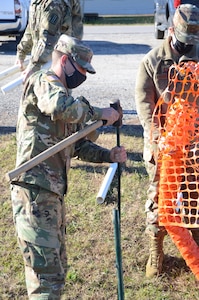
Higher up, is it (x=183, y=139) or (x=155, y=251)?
(x=183, y=139)

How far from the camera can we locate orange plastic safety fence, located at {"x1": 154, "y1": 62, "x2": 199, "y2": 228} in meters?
4.11

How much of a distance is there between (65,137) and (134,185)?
272 cm

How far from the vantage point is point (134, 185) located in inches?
241

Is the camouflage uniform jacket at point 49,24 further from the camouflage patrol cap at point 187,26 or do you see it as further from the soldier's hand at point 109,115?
the soldier's hand at point 109,115

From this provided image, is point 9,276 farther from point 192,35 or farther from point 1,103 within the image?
point 1,103

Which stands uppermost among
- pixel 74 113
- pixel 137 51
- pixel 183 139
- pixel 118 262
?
pixel 74 113

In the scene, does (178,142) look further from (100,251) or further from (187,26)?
(100,251)

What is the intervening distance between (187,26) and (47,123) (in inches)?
53.4

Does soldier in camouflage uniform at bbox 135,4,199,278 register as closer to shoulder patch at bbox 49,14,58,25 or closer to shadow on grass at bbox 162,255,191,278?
shadow on grass at bbox 162,255,191,278

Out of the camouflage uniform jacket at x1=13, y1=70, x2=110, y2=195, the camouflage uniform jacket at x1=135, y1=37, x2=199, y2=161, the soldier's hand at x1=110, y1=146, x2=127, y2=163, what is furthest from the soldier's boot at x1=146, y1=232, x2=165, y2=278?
the camouflage uniform jacket at x1=13, y1=70, x2=110, y2=195

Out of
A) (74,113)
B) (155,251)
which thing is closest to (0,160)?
(155,251)

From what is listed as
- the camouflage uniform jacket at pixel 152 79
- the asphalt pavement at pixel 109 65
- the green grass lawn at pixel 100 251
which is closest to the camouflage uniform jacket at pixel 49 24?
the asphalt pavement at pixel 109 65

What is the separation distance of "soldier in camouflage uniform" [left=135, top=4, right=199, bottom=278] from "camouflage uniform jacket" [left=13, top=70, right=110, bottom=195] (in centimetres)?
95

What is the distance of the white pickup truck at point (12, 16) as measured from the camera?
1388cm
